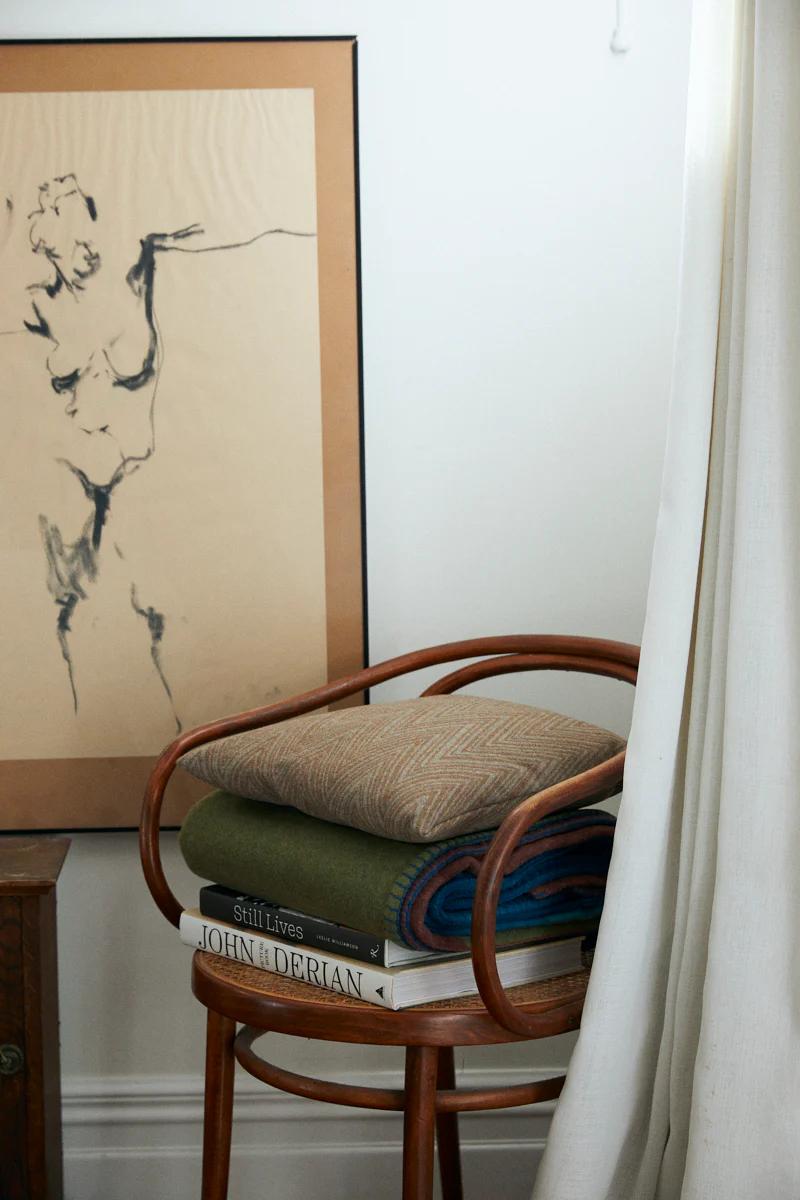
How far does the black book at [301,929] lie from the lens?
114 cm

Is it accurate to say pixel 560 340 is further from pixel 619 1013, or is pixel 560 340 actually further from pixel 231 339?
pixel 619 1013

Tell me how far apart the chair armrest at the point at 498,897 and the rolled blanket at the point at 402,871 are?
2.8 inches

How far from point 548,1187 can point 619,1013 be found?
0.61ft

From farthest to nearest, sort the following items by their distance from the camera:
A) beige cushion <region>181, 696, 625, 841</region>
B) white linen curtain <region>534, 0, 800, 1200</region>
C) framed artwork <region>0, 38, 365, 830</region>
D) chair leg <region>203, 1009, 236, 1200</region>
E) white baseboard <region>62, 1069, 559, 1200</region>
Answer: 1. white baseboard <region>62, 1069, 559, 1200</region>
2. framed artwork <region>0, 38, 365, 830</region>
3. chair leg <region>203, 1009, 236, 1200</region>
4. beige cushion <region>181, 696, 625, 841</region>
5. white linen curtain <region>534, 0, 800, 1200</region>

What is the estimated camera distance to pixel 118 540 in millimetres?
1721

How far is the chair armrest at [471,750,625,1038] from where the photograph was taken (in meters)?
1.05

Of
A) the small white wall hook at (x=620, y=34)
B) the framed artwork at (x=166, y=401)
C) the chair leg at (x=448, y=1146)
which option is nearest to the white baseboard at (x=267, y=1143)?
the chair leg at (x=448, y=1146)

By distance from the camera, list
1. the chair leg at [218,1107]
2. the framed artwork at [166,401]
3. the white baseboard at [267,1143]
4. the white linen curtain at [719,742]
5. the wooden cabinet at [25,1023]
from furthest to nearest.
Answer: the white baseboard at [267,1143], the framed artwork at [166,401], the wooden cabinet at [25,1023], the chair leg at [218,1107], the white linen curtain at [719,742]

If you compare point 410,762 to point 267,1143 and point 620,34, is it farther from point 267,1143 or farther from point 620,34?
point 620,34

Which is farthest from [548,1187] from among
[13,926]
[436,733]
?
[13,926]

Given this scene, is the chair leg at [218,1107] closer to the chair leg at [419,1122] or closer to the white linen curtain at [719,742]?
the chair leg at [419,1122]

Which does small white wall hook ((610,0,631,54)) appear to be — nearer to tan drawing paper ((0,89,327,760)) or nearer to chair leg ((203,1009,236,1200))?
tan drawing paper ((0,89,327,760))

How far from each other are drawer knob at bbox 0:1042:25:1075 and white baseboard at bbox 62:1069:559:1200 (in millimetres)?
295

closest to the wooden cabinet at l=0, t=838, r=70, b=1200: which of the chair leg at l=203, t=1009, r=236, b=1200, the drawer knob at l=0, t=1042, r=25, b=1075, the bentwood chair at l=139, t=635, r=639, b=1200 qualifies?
the drawer knob at l=0, t=1042, r=25, b=1075
